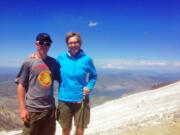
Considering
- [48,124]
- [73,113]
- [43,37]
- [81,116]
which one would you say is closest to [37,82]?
[43,37]

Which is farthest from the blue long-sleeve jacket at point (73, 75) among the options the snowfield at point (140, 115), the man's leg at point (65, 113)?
the snowfield at point (140, 115)

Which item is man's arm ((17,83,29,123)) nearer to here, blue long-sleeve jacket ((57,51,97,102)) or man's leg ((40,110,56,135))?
man's leg ((40,110,56,135))

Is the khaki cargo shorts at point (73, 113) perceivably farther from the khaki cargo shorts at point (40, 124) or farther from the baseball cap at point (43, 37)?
the baseball cap at point (43, 37)

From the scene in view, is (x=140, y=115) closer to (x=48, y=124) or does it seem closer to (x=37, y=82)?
(x=48, y=124)

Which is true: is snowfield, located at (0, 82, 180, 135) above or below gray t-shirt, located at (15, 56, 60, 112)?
below

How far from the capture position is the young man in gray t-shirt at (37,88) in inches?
219

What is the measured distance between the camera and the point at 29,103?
5707mm

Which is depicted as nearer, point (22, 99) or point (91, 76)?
point (22, 99)

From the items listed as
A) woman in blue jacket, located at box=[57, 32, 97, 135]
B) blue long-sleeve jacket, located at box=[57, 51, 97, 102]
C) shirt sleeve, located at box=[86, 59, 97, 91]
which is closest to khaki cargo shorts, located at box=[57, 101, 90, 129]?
woman in blue jacket, located at box=[57, 32, 97, 135]

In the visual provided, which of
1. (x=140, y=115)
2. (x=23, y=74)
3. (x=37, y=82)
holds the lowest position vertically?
(x=140, y=115)

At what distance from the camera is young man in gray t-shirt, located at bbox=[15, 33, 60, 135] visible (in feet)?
18.3

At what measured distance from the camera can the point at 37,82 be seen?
→ 5.63 m

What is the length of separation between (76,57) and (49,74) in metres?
1.20

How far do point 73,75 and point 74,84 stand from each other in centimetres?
33
